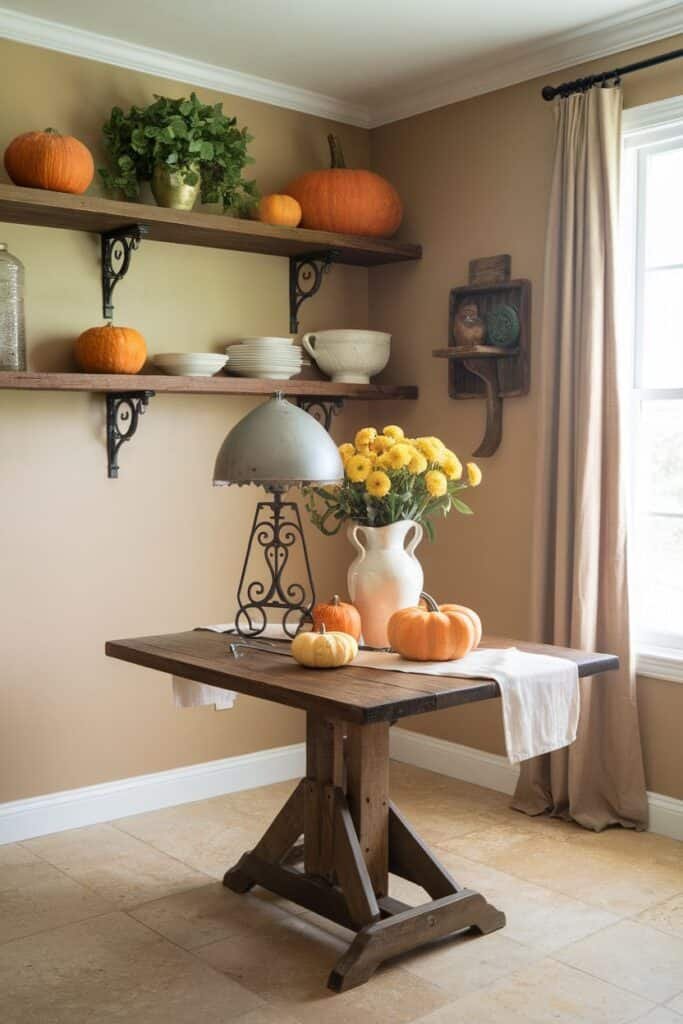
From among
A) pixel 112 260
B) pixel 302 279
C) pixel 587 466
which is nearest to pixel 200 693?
pixel 587 466

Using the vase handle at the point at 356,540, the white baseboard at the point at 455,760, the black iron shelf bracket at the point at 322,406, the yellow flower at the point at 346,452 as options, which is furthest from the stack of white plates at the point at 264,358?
the white baseboard at the point at 455,760

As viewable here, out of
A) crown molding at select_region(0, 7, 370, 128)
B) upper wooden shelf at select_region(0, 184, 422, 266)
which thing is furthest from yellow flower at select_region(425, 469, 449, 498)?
crown molding at select_region(0, 7, 370, 128)

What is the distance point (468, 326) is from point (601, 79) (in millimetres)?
965

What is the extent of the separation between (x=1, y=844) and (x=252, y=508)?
1.50 m

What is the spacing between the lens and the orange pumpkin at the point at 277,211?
4.05 meters

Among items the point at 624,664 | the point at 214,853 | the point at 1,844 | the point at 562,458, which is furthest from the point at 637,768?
the point at 1,844

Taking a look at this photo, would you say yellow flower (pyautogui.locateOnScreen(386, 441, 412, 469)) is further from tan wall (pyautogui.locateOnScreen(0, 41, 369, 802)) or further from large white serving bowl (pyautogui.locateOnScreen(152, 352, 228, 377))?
tan wall (pyautogui.locateOnScreen(0, 41, 369, 802))

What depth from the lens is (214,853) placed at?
11.9 feet

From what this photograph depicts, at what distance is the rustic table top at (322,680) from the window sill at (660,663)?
0.76m

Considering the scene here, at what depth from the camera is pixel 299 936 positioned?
300 cm

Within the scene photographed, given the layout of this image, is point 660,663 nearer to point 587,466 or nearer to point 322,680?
point 587,466

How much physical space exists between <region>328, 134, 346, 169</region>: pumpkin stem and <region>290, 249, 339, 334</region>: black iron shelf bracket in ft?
1.21

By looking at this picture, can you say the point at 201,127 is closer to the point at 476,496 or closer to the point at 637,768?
the point at 476,496

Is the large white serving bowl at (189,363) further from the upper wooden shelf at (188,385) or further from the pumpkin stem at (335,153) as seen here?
the pumpkin stem at (335,153)
